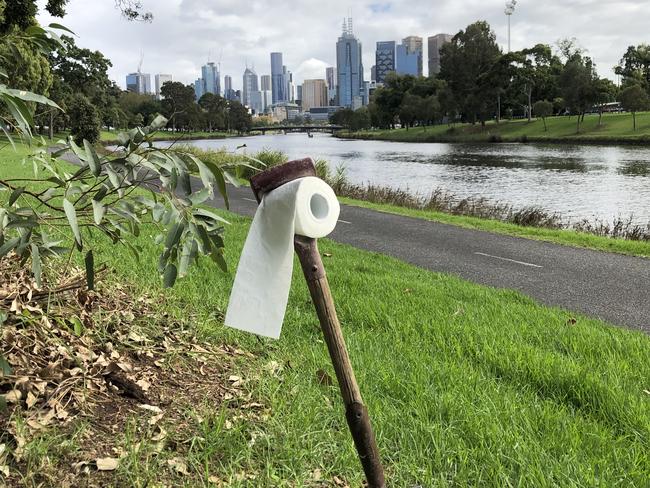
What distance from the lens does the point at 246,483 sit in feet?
6.53

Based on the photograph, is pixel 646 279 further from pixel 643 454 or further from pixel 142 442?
pixel 142 442

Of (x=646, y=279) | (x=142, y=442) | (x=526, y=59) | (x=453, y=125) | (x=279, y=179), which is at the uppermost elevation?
(x=526, y=59)

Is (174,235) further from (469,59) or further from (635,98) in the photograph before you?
(469,59)

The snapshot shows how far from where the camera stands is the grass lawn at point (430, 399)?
2.15 meters

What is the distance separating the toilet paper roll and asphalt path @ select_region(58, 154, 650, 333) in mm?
3276

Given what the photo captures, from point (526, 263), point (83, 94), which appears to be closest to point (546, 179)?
point (526, 263)

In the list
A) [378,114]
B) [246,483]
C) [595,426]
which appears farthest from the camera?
[378,114]

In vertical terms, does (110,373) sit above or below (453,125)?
below

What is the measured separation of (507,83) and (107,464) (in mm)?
81252

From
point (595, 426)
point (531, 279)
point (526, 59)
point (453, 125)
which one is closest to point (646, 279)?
point (531, 279)

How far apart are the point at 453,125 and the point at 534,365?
87721 millimetres

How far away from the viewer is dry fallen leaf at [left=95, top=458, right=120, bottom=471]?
1.95m

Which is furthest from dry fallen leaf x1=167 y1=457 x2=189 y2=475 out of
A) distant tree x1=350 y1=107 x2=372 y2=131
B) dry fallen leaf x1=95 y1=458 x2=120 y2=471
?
distant tree x1=350 y1=107 x2=372 y2=131

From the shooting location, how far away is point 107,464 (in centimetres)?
196
